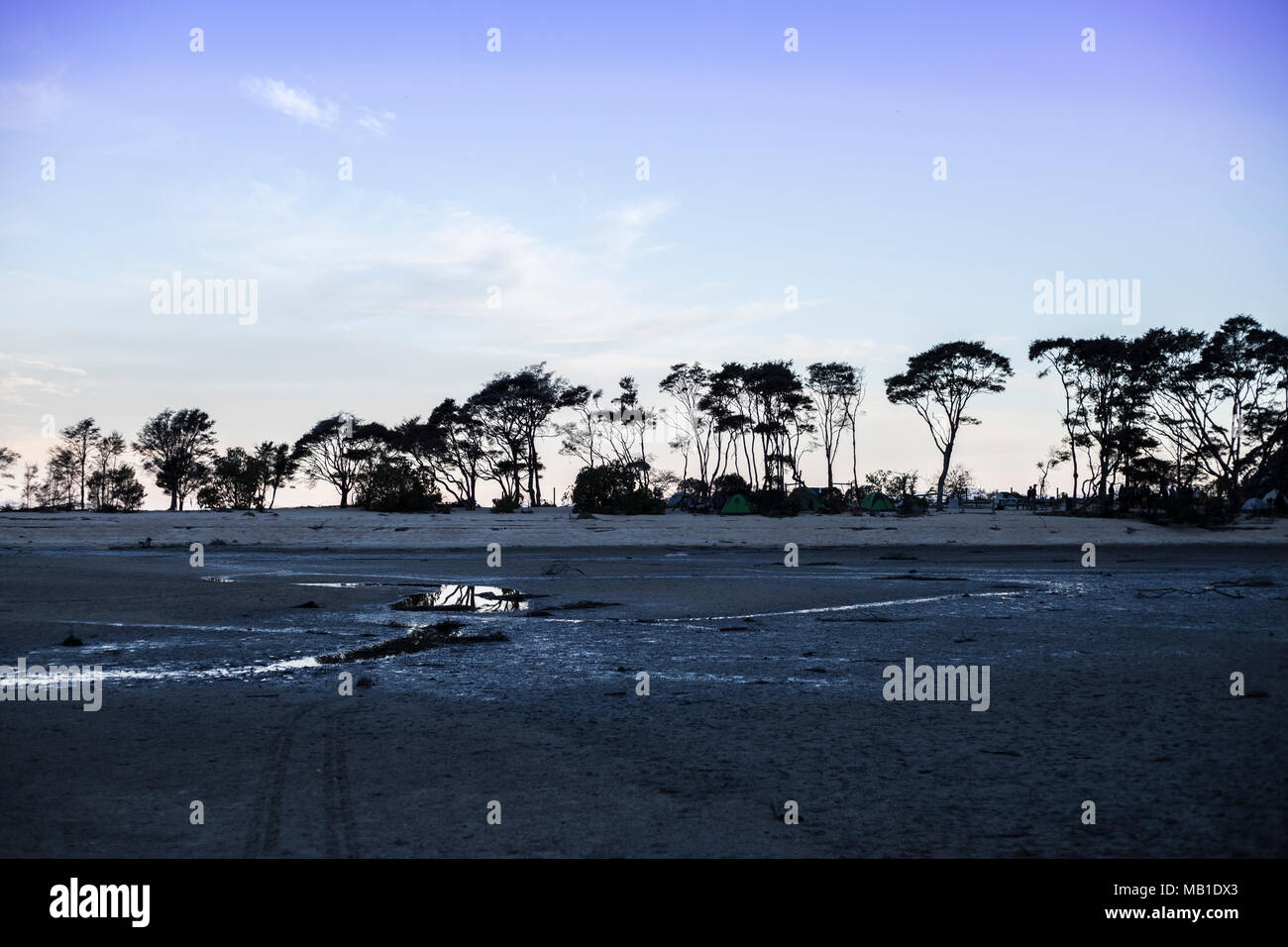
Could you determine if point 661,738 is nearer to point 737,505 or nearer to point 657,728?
point 657,728

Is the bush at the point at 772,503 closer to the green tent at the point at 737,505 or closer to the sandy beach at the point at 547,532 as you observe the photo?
the green tent at the point at 737,505

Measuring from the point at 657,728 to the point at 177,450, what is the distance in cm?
7579

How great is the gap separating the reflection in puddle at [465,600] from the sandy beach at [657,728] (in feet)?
1.20

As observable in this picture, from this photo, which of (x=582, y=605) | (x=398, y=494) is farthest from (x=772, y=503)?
(x=582, y=605)

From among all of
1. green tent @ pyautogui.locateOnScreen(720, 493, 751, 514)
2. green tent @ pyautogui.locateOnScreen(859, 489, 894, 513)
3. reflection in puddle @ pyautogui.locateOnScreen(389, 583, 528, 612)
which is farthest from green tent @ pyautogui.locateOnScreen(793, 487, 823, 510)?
reflection in puddle @ pyautogui.locateOnScreen(389, 583, 528, 612)

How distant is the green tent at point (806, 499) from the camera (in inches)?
2246

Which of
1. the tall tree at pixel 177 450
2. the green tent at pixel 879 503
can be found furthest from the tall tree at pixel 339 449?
the green tent at pixel 879 503

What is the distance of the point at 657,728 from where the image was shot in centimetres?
539

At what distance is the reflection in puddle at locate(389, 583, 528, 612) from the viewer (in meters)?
12.2

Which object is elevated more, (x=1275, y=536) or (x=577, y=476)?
(x=577, y=476)
